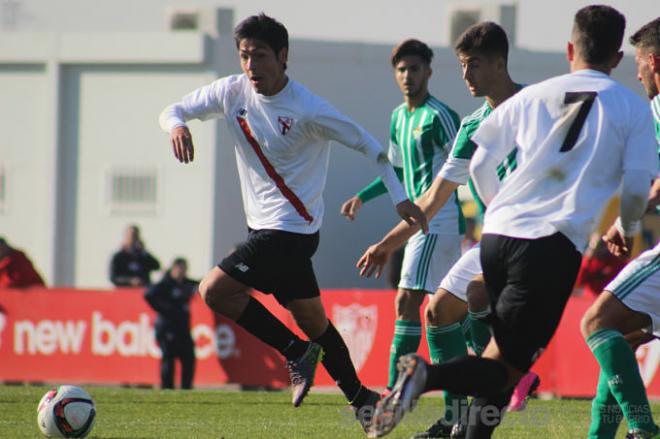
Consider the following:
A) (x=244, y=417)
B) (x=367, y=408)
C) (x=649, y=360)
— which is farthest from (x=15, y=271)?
(x=367, y=408)

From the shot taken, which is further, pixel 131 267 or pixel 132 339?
pixel 131 267

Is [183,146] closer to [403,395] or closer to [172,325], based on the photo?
[403,395]

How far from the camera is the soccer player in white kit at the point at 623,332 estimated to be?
22.5 feet

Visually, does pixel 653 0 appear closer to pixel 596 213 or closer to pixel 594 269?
pixel 594 269

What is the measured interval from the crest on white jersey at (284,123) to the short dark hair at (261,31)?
41 cm

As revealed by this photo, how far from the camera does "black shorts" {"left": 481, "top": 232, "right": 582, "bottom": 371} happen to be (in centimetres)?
623

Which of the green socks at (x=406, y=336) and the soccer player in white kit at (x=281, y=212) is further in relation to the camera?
the green socks at (x=406, y=336)

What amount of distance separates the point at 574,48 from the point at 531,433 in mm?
3138

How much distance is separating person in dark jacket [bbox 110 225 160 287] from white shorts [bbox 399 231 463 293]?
9796mm

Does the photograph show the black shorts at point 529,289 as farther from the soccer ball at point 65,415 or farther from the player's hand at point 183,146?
the soccer ball at point 65,415

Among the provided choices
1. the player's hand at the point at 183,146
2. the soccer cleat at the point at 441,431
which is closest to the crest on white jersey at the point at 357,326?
the soccer cleat at the point at 441,431

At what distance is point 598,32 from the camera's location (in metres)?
6.44

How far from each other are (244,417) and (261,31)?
3.00 m

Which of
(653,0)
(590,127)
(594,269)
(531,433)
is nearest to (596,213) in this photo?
(590,127)
